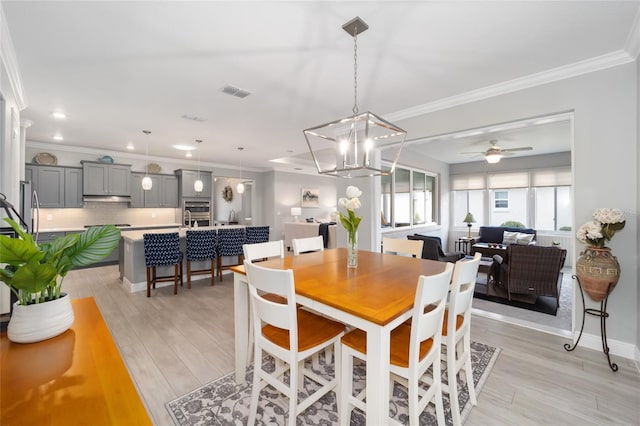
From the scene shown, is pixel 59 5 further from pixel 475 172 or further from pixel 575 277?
pixel 475 172

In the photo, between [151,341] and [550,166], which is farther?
[550,166]

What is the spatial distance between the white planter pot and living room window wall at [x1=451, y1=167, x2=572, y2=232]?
850 centimetres

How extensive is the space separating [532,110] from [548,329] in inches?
90.5

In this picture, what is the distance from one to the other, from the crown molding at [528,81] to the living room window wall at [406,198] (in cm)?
233

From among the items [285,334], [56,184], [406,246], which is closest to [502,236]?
[406,246]

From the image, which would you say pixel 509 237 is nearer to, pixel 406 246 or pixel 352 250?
pixel 406 246

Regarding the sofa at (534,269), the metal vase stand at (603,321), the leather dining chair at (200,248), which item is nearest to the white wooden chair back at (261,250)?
the leather dining chair at (200,248)

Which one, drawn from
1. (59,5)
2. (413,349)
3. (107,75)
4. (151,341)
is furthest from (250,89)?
(413,349)

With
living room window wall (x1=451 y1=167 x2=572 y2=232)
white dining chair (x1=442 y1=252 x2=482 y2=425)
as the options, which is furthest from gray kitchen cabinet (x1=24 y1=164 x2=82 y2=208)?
living room window wall (x1=451 y1=167 x2=572 y2=232)

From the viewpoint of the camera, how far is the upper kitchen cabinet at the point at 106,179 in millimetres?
6023

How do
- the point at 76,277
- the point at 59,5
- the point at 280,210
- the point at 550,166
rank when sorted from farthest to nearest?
the point at 280,210
the point at 550,166
the point at 76,277
the point at 59,5

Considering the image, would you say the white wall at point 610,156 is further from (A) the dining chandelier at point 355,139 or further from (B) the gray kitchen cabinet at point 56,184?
(B) the gray kitchen cabinet at point 56,184

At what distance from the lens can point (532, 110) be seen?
287 centimetres

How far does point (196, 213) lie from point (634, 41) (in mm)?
8012
